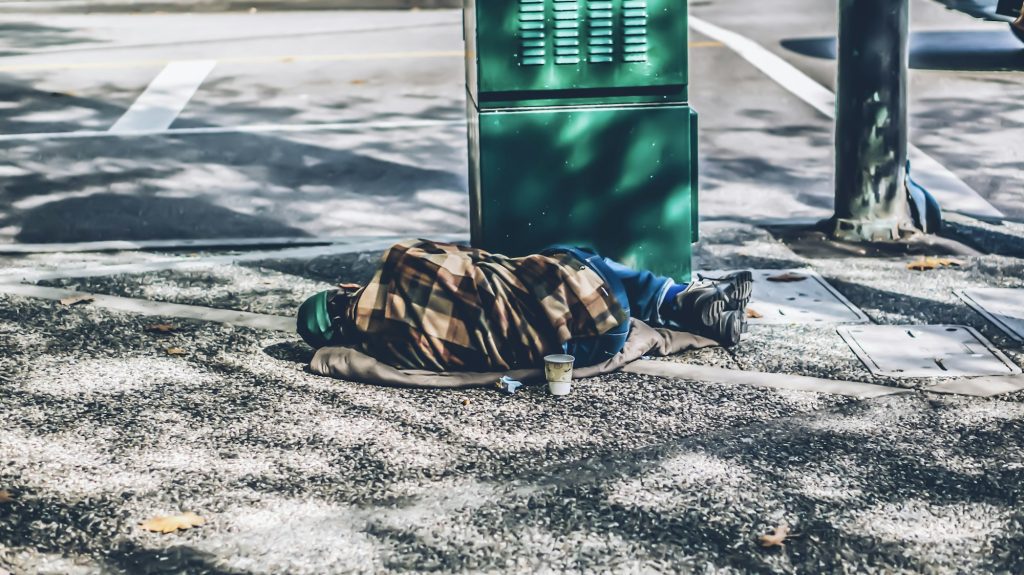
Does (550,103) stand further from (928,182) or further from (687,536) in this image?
(928,182)

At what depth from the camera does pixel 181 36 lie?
18078 mm

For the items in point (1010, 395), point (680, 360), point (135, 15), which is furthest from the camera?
point (135, 15)

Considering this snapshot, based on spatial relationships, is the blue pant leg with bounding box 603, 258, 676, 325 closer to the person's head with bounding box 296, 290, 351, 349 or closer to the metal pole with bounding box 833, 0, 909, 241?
the person's head with bounding box 296, 290, 351, 349

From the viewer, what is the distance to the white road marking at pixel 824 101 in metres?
8.70

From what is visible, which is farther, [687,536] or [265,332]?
[265,332]

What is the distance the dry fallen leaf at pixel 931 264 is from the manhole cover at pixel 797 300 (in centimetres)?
53

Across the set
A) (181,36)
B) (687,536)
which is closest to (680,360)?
(687,536)

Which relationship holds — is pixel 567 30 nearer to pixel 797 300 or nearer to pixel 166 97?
pixel 797 300

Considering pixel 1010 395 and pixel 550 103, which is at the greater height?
pixel 550 103

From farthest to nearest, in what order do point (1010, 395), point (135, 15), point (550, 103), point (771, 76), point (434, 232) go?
1. point (135, 15)
2. point (771, 76)
3. point (434, 232)
4. point (550, 103)
5. point (1010, 395)

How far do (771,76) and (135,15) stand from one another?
1136 cm

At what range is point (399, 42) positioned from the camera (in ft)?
56.3

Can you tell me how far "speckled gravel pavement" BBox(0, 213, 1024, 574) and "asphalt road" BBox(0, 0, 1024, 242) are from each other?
3.05 meters

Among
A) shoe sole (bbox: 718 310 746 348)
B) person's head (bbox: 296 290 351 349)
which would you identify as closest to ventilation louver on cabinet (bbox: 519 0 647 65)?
shoe sole (bbox: 718 310 746 348)
